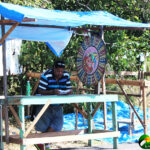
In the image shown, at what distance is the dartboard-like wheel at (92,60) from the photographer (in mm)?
5609

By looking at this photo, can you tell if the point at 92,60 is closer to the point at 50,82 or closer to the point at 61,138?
the point at 50,82

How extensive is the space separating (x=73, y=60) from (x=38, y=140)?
5.00m

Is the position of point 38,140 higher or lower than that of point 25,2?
lower

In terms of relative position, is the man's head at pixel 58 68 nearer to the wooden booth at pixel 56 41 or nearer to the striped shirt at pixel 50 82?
the striped shirt at pixel 50 82

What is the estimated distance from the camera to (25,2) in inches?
355

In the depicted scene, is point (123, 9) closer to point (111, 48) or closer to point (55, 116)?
point (111, 48)

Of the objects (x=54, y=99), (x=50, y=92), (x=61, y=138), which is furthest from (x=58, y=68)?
(x=61, y=138)

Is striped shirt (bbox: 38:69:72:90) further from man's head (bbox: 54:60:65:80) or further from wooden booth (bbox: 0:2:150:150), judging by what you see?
wooden booth (bbox: 0:2:150:150)

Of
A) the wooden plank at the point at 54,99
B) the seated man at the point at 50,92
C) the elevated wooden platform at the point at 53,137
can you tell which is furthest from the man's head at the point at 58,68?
the elevated wooden platform at the point at 53,137

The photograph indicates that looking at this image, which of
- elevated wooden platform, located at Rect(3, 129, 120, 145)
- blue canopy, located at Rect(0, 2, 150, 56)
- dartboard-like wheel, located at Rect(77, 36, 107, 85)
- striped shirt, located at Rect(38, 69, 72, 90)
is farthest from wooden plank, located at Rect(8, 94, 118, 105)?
blue canopy, located at Rect(0, 2, 150, 56)

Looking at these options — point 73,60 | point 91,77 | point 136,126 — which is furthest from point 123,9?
point 91,77

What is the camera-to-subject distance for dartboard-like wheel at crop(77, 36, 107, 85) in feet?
18.4

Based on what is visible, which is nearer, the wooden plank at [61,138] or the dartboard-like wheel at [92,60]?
the wooden plank at [61,138]

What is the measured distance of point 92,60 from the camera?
5797 mm
